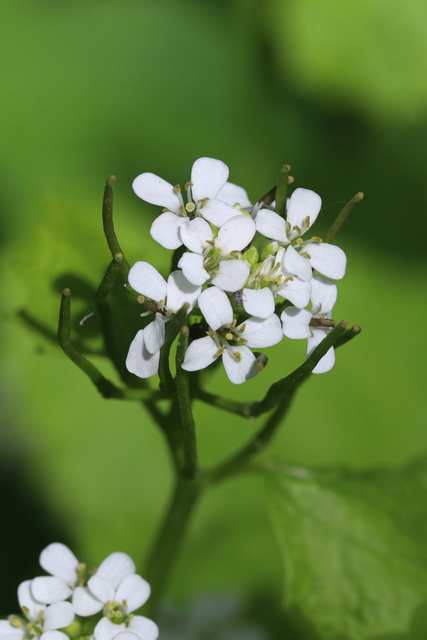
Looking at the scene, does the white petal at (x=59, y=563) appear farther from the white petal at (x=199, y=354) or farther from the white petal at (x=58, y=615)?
the white petal at (x=199, y=354)

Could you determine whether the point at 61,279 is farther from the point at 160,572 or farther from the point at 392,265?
the point at 392,265

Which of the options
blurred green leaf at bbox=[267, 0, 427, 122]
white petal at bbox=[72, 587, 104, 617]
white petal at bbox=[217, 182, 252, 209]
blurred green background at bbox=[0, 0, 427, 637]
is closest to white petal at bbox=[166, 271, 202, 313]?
white petal at bbox=[217, 182, 252, 209]

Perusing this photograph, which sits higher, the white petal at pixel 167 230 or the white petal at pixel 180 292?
the white petal at pixel 167 230

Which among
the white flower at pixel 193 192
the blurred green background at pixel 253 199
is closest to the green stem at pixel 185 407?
the white flower at pixel 193 192

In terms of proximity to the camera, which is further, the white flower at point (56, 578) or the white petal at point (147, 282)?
the white flower at point (56, 578)

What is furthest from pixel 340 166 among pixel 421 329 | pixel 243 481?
pixel 243 481

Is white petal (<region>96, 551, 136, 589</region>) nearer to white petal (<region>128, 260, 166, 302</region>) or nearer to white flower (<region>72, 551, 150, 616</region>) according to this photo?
white flower (<region>72, 551, 150, 616</region>)

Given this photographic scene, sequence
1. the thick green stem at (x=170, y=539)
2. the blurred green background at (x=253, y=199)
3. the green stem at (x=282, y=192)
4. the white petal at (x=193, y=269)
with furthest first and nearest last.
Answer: the blurred green background at (x=253, y=199) → the thick green stem at (x=170, y=539) → the green stem at (x=282, y=192) → the white petal at (x=193, y=269)
